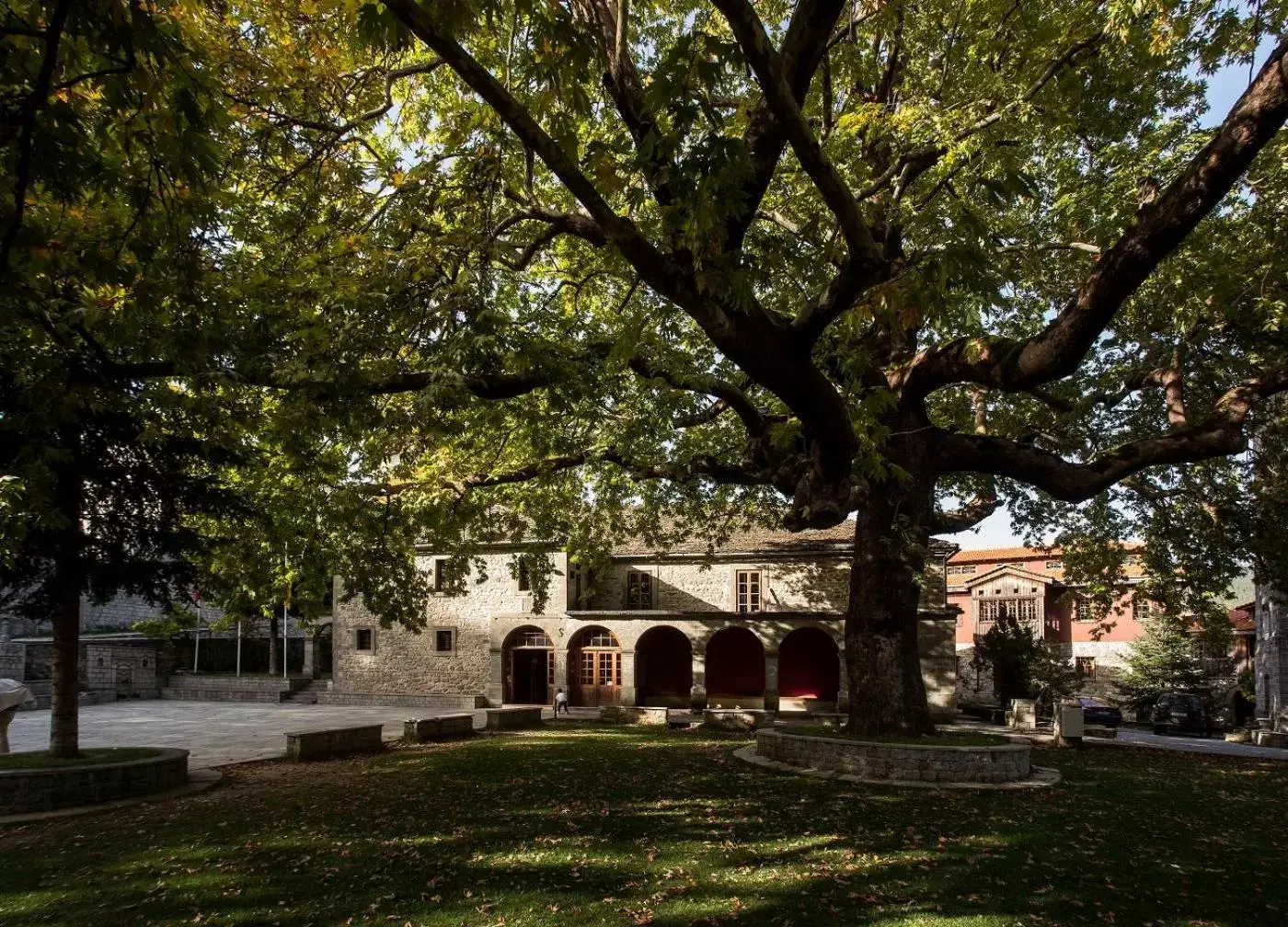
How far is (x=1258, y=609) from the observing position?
3166cm

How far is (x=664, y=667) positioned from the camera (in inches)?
1394

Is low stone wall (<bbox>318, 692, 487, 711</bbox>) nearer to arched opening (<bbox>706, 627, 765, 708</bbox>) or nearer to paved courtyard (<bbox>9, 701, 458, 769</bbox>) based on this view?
paved courtyard (<bbox>9, 701, 458, 769</bbox>)

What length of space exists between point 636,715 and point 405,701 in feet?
46.4

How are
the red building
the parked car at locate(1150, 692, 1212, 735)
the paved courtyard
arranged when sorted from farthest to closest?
the red building < the parked car at locate(1150, 692, 1212, 735) < the paved courtyard

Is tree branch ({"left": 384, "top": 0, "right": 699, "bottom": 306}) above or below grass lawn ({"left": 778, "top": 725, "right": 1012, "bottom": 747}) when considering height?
above

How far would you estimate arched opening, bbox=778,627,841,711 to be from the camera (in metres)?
32.7

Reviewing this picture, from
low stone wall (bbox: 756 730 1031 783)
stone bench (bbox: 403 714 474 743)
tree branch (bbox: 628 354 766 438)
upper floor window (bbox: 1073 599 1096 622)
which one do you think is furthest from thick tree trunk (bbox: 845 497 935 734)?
stone bench (bbox: 403 714 474 743)

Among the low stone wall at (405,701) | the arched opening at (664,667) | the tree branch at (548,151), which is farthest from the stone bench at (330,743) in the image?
the arched opening at (664,667)

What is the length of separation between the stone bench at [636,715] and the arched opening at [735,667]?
8.19 metres

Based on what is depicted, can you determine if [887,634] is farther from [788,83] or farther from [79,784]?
[79,784]

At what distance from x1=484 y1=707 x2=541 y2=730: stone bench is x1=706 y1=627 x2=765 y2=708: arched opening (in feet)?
37.0

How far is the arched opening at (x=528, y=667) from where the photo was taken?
35.5m

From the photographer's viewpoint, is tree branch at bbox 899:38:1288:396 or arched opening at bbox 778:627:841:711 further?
arched opening at bbox 778:627:841:711

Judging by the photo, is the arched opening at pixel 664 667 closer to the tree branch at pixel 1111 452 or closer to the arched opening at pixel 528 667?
the arched opening at pixel 528 667
